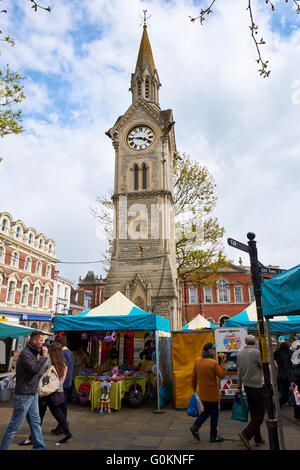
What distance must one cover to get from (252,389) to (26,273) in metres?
34.1

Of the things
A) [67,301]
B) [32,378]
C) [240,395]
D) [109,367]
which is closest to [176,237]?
[109,367]

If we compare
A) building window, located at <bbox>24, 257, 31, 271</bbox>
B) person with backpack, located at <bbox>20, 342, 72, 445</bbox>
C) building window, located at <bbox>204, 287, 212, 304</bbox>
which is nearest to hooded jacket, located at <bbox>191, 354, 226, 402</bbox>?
person with backpack, located at <bbox>20, 342, 72, 445</bbox>

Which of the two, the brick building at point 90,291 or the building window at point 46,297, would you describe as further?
the brick building at point 90,291

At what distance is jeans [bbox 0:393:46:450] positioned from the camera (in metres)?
4.40

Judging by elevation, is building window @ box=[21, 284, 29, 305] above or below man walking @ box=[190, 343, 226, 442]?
above

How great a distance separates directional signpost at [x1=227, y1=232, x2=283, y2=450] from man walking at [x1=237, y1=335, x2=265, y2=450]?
100 centimetres

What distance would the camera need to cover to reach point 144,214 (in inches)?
802

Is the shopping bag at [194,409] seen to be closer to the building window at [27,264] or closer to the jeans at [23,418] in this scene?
the jeans at [23,418]

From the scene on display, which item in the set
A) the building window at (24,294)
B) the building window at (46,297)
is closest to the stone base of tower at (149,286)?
the building window at (24,294)

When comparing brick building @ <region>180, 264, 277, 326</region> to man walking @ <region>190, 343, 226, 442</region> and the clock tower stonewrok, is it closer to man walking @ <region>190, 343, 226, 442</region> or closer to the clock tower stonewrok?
the clock tower stonewrok

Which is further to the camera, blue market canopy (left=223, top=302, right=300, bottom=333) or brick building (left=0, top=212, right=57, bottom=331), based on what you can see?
brick building (left=0, top=212, right=57, bottom=331)

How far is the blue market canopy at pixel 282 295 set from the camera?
3980 mm

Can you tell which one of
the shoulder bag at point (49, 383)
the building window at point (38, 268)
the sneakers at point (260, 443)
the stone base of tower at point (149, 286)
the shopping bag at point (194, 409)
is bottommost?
the sneakers at point (260, 443)

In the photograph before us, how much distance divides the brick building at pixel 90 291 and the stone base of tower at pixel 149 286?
35.5m
